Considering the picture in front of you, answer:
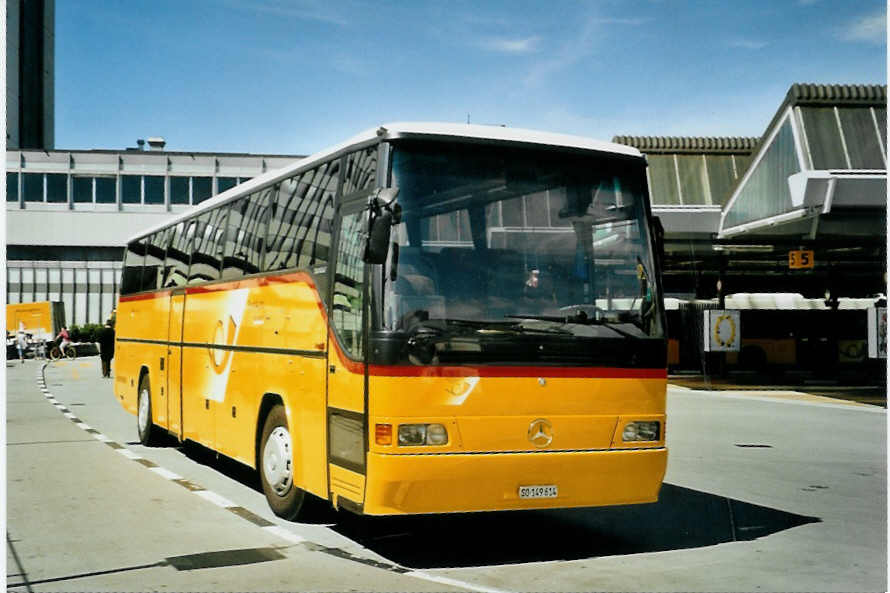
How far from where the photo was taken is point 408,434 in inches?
292

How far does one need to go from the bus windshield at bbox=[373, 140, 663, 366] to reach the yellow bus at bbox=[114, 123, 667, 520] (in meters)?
0.01

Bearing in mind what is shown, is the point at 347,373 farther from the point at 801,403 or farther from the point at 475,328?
the point at 801,403

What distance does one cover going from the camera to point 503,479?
7.61 metres

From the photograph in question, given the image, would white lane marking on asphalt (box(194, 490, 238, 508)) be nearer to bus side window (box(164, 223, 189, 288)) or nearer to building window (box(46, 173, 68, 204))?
bus side window (box(164, 223, 189, 288))

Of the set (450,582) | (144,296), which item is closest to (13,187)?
(144,296)

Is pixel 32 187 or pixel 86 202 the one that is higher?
pixel 32 187

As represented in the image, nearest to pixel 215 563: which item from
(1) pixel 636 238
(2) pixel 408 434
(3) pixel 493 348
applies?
(2) pixel 408 434

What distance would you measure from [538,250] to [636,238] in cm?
87

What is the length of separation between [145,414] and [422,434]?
916 cm

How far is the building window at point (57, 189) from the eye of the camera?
71500mm

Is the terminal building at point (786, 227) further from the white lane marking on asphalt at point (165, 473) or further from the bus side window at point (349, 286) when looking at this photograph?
the bus side window at point (349, 286)

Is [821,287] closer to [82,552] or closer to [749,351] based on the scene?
[749,351]

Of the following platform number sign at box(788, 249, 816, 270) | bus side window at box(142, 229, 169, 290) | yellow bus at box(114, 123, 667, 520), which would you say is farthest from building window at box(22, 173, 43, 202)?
yellow bus at box(114, 123, 667, 520)

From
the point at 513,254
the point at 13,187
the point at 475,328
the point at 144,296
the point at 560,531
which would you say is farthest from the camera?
the point at 13,187
